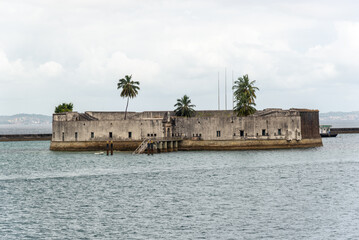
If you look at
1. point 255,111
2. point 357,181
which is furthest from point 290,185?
point 255,111

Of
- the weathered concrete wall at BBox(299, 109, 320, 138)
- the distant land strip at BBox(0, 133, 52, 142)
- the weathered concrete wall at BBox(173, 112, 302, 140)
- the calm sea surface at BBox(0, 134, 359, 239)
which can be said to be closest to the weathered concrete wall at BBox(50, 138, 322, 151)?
the weathered concrete wall at BBox(173, 112, 302, 140)

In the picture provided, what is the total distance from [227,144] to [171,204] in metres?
42.3

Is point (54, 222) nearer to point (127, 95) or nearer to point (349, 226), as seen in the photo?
point (349, 226)

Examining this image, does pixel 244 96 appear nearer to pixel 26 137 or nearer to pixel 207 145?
pixel 207 145

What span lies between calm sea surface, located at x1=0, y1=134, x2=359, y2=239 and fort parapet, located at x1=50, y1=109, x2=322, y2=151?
490 inches

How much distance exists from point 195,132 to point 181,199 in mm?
41485

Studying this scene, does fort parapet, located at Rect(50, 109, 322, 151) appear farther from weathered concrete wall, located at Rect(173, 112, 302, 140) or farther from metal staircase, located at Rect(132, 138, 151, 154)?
metal staircase, located at Rect(132, 138, 151, 154)

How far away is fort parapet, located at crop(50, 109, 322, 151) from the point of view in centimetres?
7806

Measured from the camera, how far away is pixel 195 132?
80.1 metres

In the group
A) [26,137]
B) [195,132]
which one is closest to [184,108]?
[195,132]

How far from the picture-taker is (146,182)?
47.8 metres

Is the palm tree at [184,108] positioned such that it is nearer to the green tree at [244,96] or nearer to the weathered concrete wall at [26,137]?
the green tree at [244,96]

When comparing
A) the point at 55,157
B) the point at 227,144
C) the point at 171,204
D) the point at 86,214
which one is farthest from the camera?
the point at 227,144

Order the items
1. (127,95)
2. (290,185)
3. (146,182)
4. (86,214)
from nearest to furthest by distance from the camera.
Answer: (86,214), (290,185), (146,182), (127,95)
